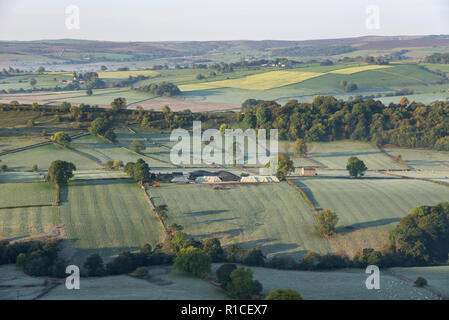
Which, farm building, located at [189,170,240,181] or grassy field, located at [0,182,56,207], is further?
farm building, located at [189,170,240,181]

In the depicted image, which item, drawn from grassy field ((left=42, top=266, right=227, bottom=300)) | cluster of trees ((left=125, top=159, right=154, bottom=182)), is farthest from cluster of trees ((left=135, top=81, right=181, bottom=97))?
grassy field ((left=42, top=266, right=227, bottom=300))

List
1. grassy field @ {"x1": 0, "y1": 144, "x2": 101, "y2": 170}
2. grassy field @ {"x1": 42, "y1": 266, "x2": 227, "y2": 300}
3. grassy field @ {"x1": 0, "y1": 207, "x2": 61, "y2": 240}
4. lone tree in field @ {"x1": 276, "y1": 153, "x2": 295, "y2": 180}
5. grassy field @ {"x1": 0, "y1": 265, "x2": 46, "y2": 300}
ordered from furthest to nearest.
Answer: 1. grassy field @ {"x1": 0, "y1": 144, "x2": 101, "y2": 170}
2. lone tree in field @ {"x1": 276, "y1": 153, "x2": 295, "y2": 180}
3. grassy field @ {"x1": 0, "y1": 207, "x2": 61, "y2": 240}
4. grassy field @ {"x1": 0, "y1": 265, "x2": 46, "y2": 300}
5. grassy field @ {"x1": 42, "y1": 266, "x2": 227, "y2": 300}

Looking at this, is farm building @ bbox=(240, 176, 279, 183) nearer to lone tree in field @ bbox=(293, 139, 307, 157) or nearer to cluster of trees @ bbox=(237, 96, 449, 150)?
lone tree in field @ bbox=(293, 139, 307, 157)

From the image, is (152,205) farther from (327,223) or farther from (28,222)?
(327,223)

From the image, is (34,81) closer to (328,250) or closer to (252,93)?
(252,93)

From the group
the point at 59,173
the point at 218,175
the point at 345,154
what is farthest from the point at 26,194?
the point at 345,154
